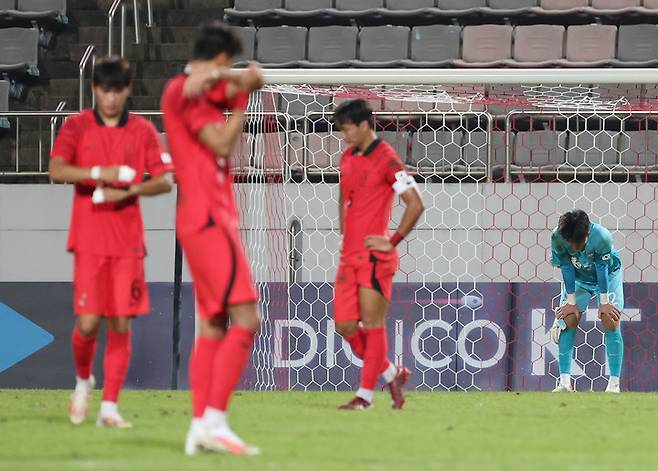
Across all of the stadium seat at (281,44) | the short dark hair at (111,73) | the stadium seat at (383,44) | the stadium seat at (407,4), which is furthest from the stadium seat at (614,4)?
the short dark hair at (111,73)

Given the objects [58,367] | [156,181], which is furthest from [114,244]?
[58,367]

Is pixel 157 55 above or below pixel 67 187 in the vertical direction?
above

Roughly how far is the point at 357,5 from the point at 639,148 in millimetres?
4356

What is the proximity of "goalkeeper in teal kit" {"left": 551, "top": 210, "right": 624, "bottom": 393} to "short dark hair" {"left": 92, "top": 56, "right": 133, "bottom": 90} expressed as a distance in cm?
517

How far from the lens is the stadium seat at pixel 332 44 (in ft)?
51.3

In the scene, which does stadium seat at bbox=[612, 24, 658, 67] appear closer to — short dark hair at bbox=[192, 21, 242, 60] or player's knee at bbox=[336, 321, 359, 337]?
player's knee at bbox=[336, 321, 359, 337]

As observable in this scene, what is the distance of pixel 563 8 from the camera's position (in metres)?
15.9

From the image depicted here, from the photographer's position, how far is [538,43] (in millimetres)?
15352

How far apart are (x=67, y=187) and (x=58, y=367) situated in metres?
2.53

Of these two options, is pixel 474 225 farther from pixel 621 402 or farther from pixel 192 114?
pixel 192 114

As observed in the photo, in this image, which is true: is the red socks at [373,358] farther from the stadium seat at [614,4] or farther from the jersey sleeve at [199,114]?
the stadium seat at [614,4]

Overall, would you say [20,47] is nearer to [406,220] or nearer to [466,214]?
[466,214]

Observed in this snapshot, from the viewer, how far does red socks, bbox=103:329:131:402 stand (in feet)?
20.4

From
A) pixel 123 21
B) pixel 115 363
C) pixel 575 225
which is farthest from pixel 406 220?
pixel 123 21
